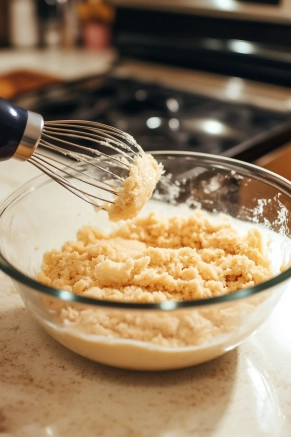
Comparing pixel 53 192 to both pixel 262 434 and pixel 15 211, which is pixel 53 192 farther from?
pixel 262 434

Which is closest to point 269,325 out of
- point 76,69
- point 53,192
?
point 53,192

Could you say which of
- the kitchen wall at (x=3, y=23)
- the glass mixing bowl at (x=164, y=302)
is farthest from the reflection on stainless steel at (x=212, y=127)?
the kitchen wall at (x=3, y=23)

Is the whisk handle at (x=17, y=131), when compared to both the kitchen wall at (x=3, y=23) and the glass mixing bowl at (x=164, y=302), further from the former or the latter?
the kitchen wall at (x=3, y=23)

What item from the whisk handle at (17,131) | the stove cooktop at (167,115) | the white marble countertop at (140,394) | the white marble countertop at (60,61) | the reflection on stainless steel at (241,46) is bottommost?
the white marble countertop at (60,61)

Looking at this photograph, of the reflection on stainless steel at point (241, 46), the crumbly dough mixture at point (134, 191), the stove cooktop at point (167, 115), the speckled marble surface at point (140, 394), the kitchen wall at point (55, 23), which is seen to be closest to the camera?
the speckled marble surface at point (140, 394)

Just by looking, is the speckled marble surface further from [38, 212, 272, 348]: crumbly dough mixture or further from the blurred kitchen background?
the blurred kitchen background

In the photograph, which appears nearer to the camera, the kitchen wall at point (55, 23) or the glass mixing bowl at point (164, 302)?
the glass mixing bowl at point (164, 302)

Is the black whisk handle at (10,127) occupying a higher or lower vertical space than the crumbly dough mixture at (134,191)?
higher

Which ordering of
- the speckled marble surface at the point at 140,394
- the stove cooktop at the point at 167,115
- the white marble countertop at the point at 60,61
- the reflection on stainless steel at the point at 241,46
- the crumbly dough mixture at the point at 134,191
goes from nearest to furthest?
1. the speckled marble surface at the point at 140,394
2. the crumbly dough mixture at the point at 134,191
3. the stove cooktop at the point at 167,115
4. the reflection on stainless steel at the point at 241,46
5. the white marble countertop at the point at 60,61
